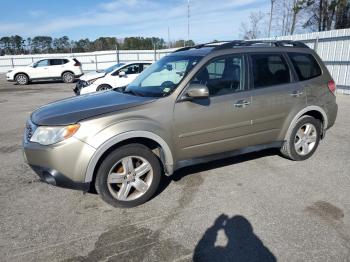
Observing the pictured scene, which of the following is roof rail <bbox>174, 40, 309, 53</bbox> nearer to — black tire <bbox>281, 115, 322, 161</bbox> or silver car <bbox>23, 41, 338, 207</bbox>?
silver car <bbox>23, 41, 338, 207</bbox>

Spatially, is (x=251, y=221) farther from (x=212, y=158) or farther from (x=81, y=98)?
(x=81, y=98)

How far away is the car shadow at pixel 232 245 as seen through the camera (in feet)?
8.87

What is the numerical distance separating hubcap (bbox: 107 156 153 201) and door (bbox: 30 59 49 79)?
18334 millimetres

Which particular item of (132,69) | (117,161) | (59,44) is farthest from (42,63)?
(59,44)

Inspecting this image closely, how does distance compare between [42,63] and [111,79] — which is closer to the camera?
[111,79]

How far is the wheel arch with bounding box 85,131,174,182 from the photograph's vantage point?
3244mm

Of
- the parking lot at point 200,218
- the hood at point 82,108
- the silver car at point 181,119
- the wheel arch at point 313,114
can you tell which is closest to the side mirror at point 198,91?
the silver car at point 181,119

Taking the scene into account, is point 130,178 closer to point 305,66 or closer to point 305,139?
point 305,139

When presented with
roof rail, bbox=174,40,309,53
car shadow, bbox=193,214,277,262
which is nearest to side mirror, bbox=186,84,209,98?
roof rail, bbox=174,40,309,53

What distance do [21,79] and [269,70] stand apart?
1912 cm

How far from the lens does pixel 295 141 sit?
480 cm

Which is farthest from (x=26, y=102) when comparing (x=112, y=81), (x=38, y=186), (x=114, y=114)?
(x=114, y=114)

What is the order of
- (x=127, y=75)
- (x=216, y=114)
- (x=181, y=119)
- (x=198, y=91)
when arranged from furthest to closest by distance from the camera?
(x=127, y=75) < (x=216, y=114) < (x=181, y=119) < (x=198, y=91)

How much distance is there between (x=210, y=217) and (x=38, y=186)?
2449 millimetres
